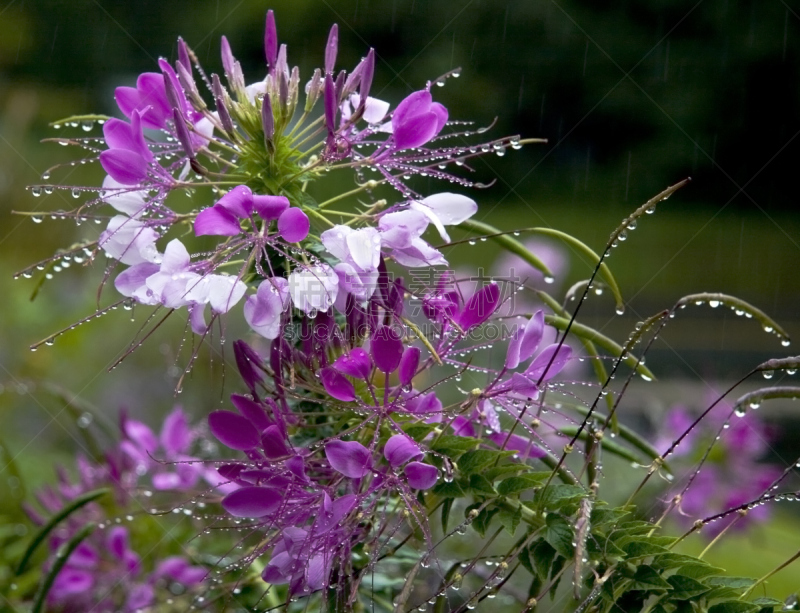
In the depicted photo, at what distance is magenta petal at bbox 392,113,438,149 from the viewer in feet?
1.84

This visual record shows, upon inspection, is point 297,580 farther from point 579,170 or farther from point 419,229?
point 579,170

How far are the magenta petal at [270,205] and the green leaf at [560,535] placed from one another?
0.27 meters

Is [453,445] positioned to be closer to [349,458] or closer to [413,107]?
[349,458]

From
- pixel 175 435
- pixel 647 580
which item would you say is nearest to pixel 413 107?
pixel 647 580

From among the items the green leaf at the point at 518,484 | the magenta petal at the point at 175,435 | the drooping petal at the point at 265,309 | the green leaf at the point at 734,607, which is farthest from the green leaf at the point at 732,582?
the magenta petal at the point at 175,435

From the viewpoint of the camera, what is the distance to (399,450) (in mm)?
Answer: 480

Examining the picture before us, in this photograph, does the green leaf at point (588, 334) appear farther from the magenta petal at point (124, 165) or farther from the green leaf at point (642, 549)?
the magenta petal at point (124, 165)

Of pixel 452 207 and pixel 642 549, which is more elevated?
pixel 452 207

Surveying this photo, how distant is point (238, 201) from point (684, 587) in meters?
0.38

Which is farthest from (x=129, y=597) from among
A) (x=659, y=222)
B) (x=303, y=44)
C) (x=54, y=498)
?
(x=659, y=222)

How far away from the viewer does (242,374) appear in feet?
1.81

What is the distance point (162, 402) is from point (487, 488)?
1.96 metres

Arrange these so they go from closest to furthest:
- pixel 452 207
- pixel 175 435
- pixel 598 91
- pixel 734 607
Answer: pixel 734 607 < pixel 452 207 < pixel 175 435 < pixel 598 91

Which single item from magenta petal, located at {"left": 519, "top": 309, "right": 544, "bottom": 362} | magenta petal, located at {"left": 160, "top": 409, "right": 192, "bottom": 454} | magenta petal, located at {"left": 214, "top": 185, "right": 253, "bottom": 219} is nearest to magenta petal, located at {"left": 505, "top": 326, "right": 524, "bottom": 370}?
magenta petal, located at {"left": 519, "top": 309, "right": 544, "bottom": 362}
